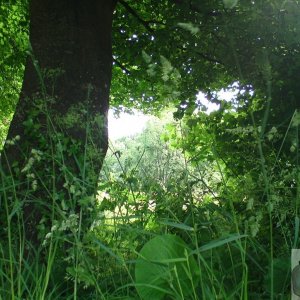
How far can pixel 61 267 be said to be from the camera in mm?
2543

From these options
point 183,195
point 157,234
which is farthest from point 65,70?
point 157,234

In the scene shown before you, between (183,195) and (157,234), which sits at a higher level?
(183,195)

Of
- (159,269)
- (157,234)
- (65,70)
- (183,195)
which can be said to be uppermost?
(65,70)

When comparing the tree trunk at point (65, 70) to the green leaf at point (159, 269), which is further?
the tree trunk at point (65, 70)

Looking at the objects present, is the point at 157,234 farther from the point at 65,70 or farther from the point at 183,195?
the point at 65,70

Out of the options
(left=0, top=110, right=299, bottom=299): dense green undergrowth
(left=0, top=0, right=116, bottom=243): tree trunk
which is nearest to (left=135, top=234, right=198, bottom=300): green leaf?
(left=0, top=110, right=299, bottom=299): dense green undergrowth

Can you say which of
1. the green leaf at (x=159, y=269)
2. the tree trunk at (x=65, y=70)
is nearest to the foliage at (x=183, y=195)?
the green leaf at (x=159, y=269)

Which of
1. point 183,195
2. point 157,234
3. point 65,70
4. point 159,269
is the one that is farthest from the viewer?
point 65,70

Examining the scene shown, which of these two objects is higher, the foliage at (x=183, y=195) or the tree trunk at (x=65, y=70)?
the tree trunk at (x=65, y=70)

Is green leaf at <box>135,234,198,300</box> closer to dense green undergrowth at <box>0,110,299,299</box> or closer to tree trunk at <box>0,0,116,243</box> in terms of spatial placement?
dense green undergrowth at <box>0,110,299,299</box>

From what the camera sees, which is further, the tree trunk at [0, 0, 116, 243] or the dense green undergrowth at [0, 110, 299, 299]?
the tree trunk at [0, 0, 116, 243]

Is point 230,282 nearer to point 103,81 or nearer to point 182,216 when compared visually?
point 182,216

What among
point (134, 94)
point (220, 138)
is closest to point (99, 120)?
point (220, 138)

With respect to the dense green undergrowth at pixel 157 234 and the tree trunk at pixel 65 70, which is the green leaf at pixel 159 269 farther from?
the tree trunk at pixel 65 70
